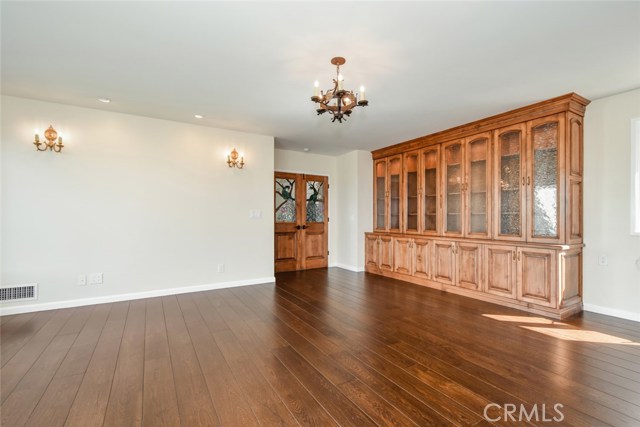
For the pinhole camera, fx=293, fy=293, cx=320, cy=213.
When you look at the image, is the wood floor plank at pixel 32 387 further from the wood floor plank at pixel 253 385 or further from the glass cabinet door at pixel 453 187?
the glass cabinet door at pixel 453 187

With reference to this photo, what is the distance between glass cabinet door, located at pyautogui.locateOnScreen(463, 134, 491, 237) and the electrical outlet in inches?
213

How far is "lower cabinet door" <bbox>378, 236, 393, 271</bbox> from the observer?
5812 millimetres

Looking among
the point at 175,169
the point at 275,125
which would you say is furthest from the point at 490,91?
the point at 175,169

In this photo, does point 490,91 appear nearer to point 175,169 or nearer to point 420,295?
point 420,295

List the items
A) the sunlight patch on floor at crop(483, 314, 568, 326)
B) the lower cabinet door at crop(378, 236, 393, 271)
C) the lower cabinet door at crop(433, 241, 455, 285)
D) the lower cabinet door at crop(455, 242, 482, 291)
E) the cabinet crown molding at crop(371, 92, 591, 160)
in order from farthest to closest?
the lower cabinet door at crop(378, 236, 393, 271) < the lower cabinet door at crop(433, 241, 455, 285) < the lower cabinet door at crop(455, 242, 482, 291) < the cabinet crown molding at crop(371, 92, 591, 160) < the sunlight patch on floor at crop(483, 314, 568, 326)

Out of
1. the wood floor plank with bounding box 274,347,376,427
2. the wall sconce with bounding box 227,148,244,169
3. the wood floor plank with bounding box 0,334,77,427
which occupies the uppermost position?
the wall sconce with bounding box 227,148,244,169

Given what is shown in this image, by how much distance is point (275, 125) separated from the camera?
4.66 metres

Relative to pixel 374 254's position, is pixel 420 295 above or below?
below

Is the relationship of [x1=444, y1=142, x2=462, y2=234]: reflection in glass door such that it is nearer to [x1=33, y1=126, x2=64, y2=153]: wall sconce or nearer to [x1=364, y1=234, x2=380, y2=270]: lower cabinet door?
[x1=364, y1=234, x2=380, y2=270]: lower cabinet door

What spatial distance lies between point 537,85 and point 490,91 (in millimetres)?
451

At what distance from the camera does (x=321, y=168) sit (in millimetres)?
6859

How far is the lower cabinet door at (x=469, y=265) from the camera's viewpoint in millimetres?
4328

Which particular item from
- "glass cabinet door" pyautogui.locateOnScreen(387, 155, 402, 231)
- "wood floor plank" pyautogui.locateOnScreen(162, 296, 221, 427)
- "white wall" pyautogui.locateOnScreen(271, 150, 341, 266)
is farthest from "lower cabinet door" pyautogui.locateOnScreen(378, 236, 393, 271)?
"wood floor plank" pyautogui.locateOnScreen(162, 296, 221, 427)

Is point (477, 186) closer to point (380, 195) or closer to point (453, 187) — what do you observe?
point (453, 187)
